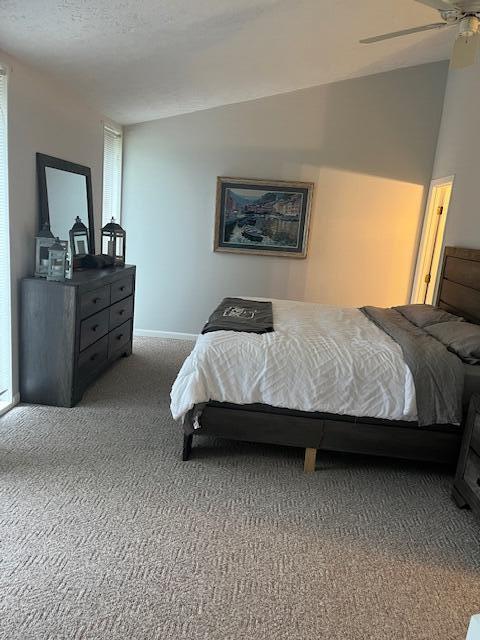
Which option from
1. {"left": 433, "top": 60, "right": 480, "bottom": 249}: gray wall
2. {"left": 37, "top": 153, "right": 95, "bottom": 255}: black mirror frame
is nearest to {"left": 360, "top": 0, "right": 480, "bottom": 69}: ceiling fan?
{"left": 433, "top": 60, "right": 480, "bottom": 249}: gray wall

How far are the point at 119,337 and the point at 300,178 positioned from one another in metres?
2.52

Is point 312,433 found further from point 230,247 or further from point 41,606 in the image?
point 230,247

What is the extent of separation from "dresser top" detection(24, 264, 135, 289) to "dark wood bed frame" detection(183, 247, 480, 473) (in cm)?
135

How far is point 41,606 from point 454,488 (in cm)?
208

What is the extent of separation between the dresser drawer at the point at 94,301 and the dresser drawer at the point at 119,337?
1.18 ft

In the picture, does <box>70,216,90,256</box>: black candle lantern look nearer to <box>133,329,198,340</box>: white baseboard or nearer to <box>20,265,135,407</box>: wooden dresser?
<box>20,265,135,407</box>: wooden dresser

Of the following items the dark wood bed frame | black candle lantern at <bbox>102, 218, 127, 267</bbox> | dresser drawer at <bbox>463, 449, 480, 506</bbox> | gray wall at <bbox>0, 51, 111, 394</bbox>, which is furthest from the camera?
black candle lantern at <bbox>102, 218, 127, 267</bbox>

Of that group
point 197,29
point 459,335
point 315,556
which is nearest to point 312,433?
point 315,556

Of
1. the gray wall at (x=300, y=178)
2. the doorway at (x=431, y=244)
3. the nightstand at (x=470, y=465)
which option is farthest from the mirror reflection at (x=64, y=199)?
the doorway at (x=431, y=244)

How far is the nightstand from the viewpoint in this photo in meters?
2.40

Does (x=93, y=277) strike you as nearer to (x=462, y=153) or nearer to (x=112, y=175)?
(x=112, y=175)

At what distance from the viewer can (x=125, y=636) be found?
164cm

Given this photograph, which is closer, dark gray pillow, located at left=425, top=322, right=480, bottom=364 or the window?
dark gray pillow, located at left=425, top=322, right=480, bottom=364

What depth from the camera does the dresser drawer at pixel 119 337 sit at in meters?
4.19
